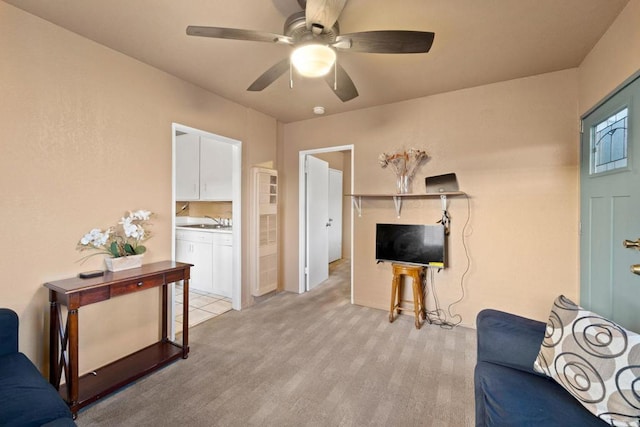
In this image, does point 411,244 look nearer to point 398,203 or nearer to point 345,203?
point 398,203

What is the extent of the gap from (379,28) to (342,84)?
47 centimetres

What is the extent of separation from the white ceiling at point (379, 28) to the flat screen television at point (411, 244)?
1.52 meters

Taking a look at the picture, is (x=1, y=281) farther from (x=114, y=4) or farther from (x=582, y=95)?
(x=582, y=95)

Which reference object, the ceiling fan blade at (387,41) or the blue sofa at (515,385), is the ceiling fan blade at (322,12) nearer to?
the ceiling fan blade at (387,41)

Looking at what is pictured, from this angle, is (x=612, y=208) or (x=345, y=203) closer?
(x=612, y=208)

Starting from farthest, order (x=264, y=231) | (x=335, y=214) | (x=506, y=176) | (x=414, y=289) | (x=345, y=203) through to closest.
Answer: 1. (x=345, y=203)
2. (x=335, y=214)
3. (x=264, y=231)
4. (x=414, y=289)
5. (x=506, y=176)

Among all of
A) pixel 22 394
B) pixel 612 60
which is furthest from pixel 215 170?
pixel 612 60

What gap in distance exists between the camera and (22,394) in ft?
4.12

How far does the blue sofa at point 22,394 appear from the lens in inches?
45.1

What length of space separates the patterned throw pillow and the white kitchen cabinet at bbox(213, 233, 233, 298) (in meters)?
3.31

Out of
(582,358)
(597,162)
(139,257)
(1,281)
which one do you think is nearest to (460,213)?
(597,162)

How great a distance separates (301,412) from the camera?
1.77 meters

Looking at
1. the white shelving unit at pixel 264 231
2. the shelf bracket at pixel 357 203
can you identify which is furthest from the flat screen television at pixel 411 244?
the white shelving unit at pixel 264 231

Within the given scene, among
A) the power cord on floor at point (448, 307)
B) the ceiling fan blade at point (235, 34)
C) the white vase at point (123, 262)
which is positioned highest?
the ceiling fan blade at point (235, 34)
